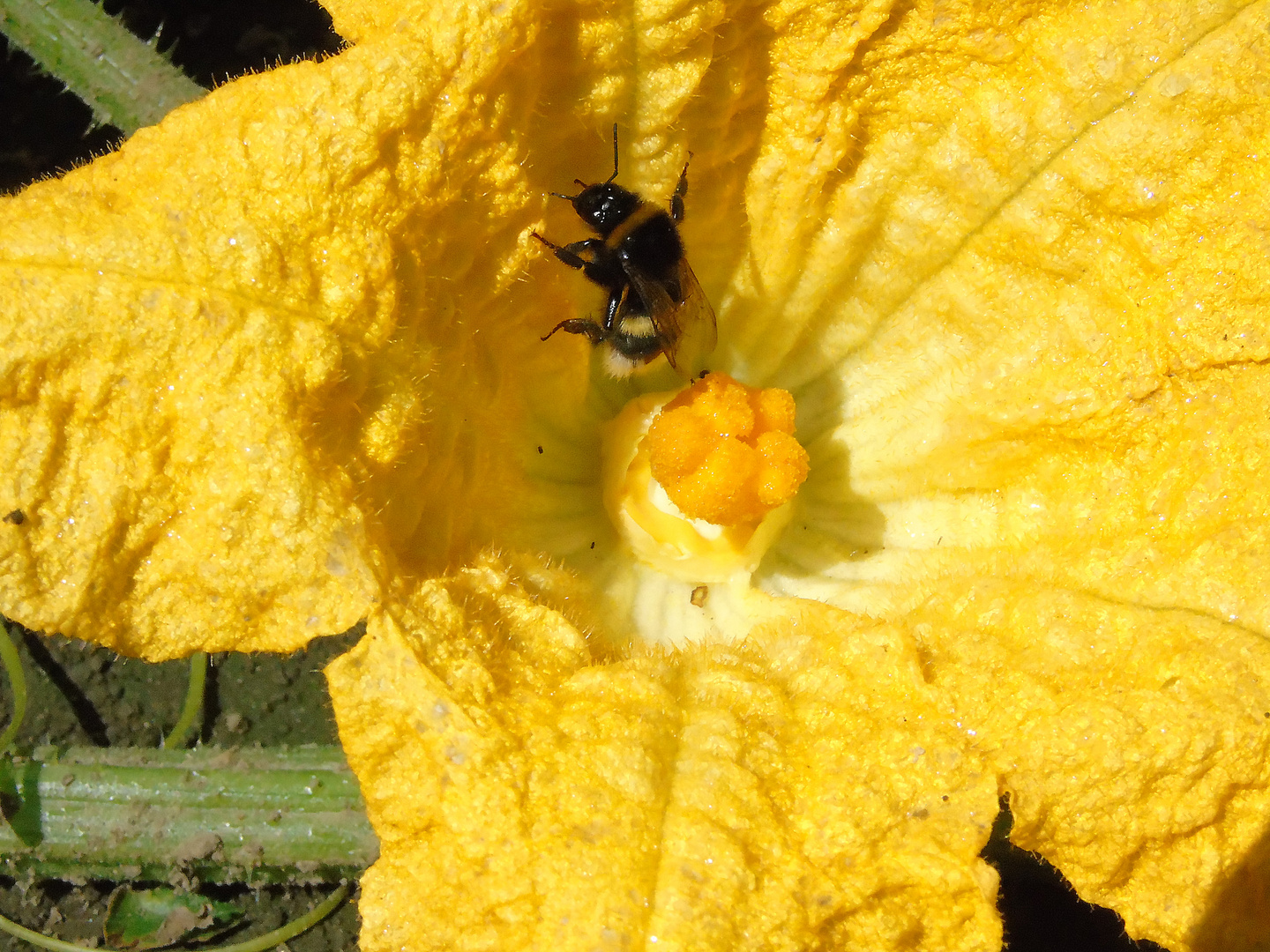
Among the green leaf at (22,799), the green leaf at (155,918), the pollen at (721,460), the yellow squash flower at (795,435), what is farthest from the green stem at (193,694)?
the pollen at (721,460)

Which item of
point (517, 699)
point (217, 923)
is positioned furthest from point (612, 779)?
point (217, 923)

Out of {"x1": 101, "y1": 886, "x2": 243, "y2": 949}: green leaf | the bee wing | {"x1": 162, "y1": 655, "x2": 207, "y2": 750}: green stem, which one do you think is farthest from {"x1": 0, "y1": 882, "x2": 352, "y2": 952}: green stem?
the bee wing

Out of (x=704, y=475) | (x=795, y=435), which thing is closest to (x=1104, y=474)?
(x=795, y=435)

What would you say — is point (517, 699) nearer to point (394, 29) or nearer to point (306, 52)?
point (394, 29)

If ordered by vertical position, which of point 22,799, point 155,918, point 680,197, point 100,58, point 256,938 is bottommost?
point 256,938

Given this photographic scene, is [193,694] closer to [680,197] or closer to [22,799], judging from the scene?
[22,799]

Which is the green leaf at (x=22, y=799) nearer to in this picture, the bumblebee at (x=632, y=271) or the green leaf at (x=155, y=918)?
the green leaf at (x=155, y=918)
